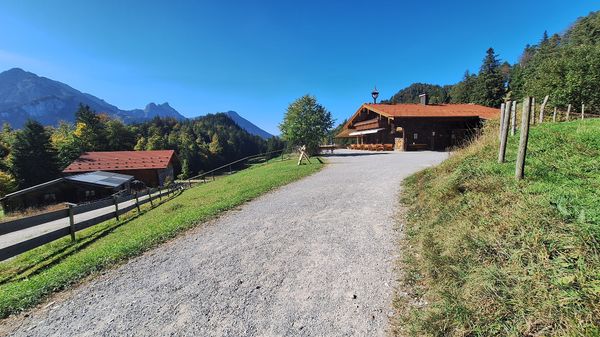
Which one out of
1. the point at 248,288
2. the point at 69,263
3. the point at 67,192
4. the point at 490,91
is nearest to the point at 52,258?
the point at 69,263

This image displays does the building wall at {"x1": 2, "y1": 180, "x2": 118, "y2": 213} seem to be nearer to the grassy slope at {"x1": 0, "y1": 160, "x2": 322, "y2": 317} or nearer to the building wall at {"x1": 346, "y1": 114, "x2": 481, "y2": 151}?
the grassy slope at {"x1": 0, "y1": 160, "x2": 322, "y2": 317}

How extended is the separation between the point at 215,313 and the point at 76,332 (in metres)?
1.66

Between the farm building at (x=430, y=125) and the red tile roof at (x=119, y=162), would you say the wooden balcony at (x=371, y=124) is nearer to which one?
the farm building at (x=430, y=125)

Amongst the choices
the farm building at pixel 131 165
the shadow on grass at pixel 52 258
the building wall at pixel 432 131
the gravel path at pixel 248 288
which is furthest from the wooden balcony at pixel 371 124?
the farm building at pixel 131 165

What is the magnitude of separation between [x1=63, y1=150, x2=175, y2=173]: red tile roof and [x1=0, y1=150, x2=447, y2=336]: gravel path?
34.0 metres

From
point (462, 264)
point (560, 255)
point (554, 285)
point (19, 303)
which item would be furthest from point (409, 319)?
point (19, 303)

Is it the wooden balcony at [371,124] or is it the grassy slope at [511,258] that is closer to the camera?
the grassy slope at [511,258]

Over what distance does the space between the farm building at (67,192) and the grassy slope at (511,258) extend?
94.2 ft

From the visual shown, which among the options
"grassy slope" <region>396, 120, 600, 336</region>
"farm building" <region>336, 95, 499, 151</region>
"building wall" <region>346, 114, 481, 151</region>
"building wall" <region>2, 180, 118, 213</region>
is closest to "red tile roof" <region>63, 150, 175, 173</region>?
"building wall" <region>2, 180, 118, 213</region>

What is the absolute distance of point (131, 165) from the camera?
1371 inches

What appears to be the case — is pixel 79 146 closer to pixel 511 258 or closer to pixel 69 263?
pixel 69 263

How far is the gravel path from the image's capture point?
3.11 meters

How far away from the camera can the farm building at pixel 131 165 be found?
3429 centimetres

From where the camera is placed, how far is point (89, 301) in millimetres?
3822
